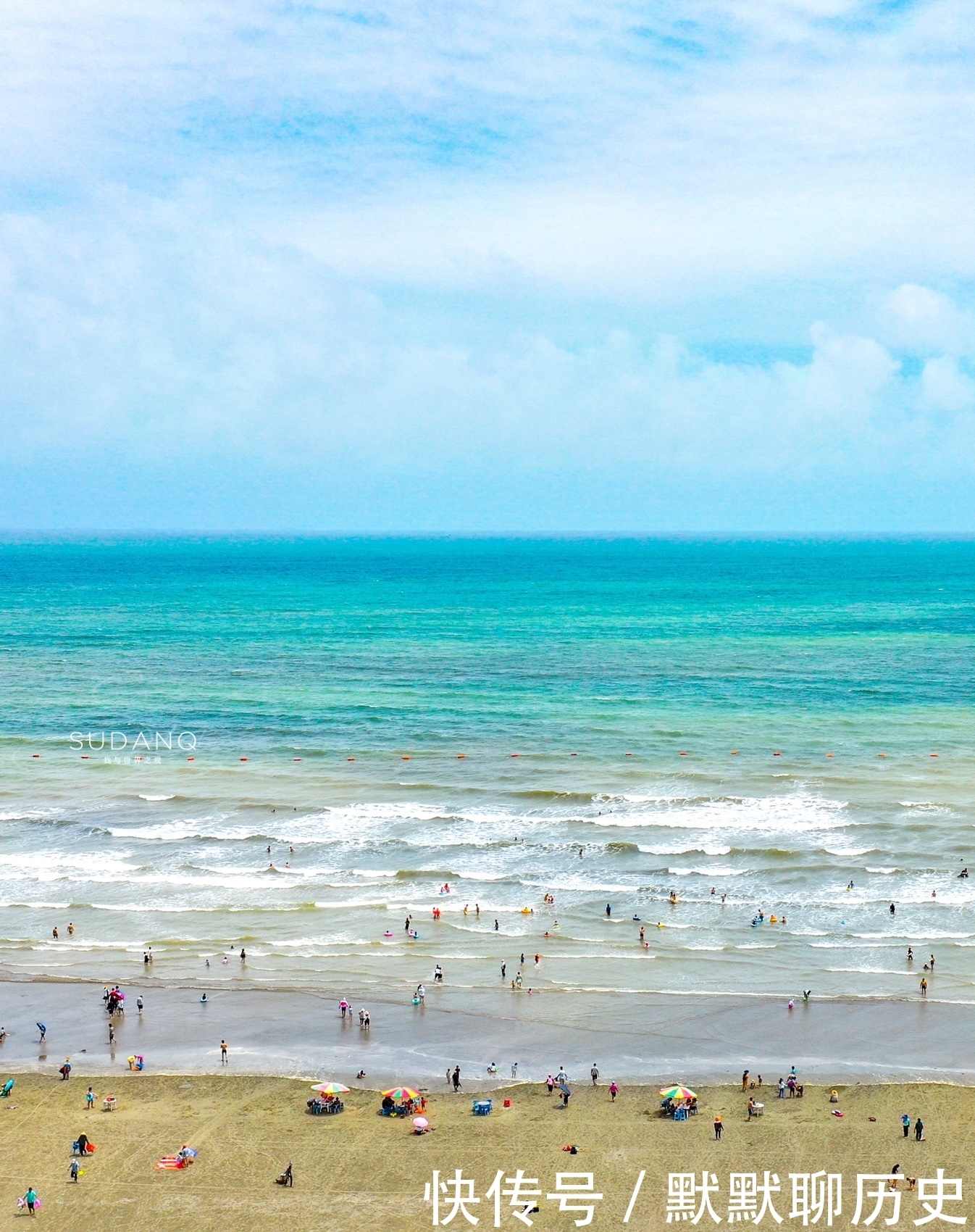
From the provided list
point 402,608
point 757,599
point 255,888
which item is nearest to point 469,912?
point 255,888

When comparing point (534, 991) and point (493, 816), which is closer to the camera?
point (534, 991)

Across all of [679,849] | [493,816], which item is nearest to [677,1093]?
[679,849]

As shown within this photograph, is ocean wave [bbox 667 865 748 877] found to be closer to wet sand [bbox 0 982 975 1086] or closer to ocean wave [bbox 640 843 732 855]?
ocean wave [bbox 640 843 732 855]

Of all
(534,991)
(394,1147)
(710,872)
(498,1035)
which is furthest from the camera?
(710,872)

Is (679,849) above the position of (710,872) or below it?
above

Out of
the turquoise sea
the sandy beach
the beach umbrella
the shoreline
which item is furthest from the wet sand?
the beach umbrella

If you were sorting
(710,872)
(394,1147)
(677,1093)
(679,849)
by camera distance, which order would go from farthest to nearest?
1. (679,849)
2. (710,872)
3. (677,1093)
4. (394,1147)

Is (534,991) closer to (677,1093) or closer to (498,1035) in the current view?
(498,1035)
